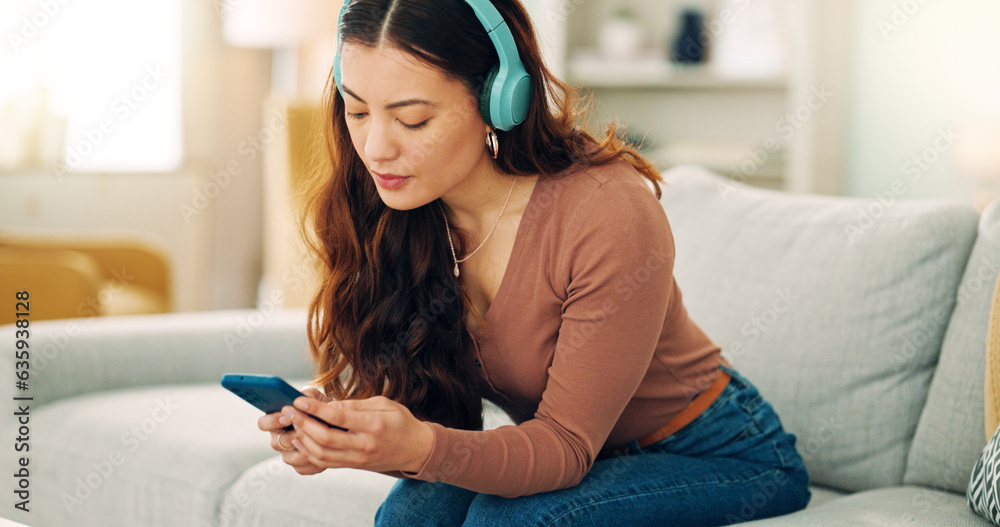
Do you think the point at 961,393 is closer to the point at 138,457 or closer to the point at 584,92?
the point at 138,457

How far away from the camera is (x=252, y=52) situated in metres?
Result: 3.92

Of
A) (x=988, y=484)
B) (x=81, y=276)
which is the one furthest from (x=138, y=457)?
(x=988, y=484)

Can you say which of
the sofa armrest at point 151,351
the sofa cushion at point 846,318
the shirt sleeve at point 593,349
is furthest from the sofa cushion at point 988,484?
the sofa armrest at point 151,351

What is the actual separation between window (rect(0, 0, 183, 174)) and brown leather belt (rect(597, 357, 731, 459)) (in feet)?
9.18

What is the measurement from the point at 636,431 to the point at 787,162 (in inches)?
82.5

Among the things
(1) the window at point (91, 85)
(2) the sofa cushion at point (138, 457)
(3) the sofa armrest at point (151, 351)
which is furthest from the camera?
(1) the window at point (91, 85)

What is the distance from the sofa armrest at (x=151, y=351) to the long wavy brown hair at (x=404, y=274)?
0.61 metres

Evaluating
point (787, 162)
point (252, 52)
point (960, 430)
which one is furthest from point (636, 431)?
point (252, 52)

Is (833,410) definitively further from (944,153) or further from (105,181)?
(105,181)

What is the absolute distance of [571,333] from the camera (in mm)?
973

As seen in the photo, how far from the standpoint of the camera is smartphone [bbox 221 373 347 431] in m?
0.82

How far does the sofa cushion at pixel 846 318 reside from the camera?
1227mm

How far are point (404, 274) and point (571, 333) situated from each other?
10.6 inches

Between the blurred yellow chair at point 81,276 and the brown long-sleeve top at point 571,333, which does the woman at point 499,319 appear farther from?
the blurred yellow chair at point 81,276
